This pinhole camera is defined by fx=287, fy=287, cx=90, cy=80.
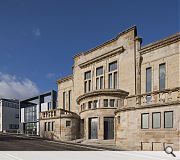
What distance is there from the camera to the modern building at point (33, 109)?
75.9m

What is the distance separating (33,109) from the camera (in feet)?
275

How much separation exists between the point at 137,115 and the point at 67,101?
92.4 feet

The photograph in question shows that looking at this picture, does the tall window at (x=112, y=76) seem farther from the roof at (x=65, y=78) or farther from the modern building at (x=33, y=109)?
the modern building at (x=33, y=109)

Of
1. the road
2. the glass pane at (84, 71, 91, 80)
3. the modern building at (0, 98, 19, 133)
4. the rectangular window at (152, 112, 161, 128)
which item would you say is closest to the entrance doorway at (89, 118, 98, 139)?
the road

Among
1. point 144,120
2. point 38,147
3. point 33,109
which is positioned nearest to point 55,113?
point 144,120

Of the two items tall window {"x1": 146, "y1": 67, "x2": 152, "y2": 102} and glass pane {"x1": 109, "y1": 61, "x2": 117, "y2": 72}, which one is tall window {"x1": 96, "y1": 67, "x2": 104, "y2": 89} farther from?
tall window {"x1": 146, "y1": 67, "x2": 152, "y2": 102}

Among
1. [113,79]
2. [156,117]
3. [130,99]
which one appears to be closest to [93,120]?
[113,79]

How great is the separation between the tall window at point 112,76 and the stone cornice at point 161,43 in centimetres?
592

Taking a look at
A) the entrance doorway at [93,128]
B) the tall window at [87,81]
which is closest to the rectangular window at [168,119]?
the entrance doorway at [93,128]

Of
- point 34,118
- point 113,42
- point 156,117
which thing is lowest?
point 34,118

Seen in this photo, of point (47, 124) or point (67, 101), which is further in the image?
point (67, 101)

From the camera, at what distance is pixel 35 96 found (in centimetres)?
8200

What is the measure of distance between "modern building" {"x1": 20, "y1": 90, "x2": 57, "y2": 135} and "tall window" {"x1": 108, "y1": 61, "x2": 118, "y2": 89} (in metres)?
33.5

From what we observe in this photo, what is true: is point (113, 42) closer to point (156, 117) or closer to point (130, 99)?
point (130, 99)
